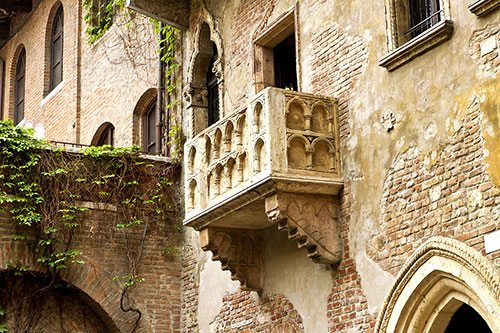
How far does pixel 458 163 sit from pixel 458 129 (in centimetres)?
30

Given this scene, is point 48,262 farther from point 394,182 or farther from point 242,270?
point 394,182

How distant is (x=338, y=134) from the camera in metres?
9.58

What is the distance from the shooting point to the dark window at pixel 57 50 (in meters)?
18.8

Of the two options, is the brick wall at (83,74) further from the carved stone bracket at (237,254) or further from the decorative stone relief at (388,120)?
the decorative stone relief at (388,120)

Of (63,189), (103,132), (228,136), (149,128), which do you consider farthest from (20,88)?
(228,136)

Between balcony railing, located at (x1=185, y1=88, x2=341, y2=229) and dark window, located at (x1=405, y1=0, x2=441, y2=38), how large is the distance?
4.11 ft

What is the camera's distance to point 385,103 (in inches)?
352

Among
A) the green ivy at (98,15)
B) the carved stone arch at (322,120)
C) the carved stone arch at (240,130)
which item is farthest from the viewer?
the green ivy at (98,15)

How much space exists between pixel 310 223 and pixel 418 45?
216cm

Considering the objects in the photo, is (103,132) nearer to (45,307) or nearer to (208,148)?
(45,307)

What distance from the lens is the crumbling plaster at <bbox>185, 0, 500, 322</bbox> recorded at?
791cm

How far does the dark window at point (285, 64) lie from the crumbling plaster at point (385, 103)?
1.08 metres

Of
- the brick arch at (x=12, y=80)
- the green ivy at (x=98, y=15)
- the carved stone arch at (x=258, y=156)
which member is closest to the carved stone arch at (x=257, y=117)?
the carved stone arch at (x=258, y=156)

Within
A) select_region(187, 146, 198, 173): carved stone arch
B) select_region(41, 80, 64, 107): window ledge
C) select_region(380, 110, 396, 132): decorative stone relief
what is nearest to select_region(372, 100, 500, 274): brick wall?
select_region(380, 110, 396, 132): decorative stone relief
